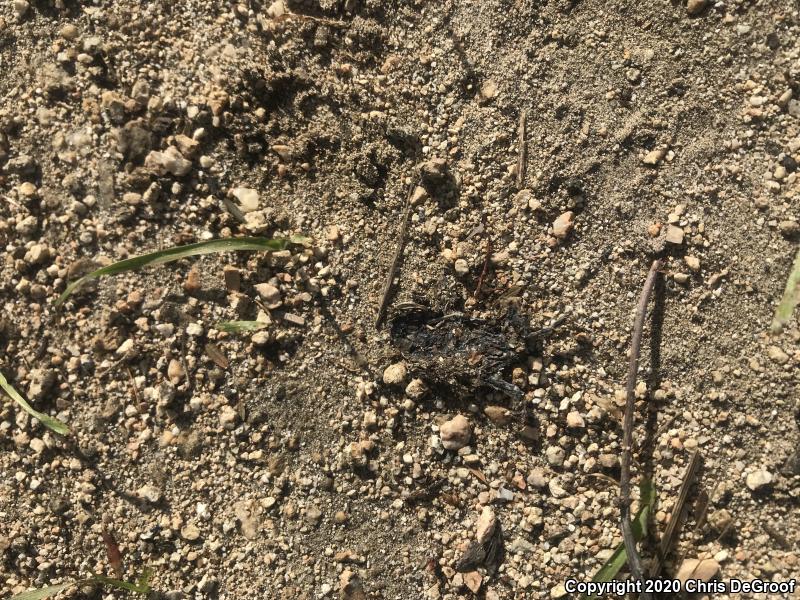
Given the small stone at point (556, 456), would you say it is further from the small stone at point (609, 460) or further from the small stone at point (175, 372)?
the small stone at point (175, 372)

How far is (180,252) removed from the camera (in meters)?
1.77

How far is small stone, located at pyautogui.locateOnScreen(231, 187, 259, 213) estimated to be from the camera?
1872 mm

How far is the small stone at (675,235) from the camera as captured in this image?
1680 millimetres

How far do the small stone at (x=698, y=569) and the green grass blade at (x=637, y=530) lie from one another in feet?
0.41

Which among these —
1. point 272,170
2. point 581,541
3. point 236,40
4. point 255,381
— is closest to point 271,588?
point 255,381

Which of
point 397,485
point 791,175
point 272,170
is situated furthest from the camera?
point 272,170

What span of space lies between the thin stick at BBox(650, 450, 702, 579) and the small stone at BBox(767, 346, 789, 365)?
1.01ft

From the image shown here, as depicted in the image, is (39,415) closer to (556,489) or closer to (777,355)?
(556,489)

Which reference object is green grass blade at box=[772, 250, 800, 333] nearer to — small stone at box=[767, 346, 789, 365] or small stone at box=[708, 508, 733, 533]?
small stone at box=[767, 346, 789, 365]

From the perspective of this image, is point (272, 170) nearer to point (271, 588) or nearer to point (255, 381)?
point (255, 381)

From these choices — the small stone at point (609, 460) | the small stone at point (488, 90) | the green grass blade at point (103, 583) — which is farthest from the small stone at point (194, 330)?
the small stone at point (609, 460)

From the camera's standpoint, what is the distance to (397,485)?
1.77m

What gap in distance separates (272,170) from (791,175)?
1408mm

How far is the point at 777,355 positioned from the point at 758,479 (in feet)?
1.04
